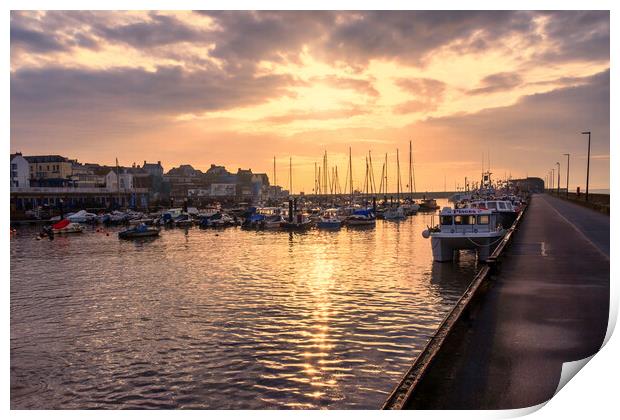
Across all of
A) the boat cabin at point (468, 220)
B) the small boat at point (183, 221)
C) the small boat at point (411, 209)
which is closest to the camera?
the boat cabin at point (468, 220)

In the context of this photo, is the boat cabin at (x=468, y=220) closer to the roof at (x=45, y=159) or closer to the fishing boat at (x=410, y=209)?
the fishing boat at (x=410, y=209)

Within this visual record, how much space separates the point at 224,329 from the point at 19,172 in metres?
118

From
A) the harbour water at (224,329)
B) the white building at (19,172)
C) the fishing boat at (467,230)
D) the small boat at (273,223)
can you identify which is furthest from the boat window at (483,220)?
Answer: the white building at (19,172)

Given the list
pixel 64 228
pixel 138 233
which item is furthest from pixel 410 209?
pixel 64 228

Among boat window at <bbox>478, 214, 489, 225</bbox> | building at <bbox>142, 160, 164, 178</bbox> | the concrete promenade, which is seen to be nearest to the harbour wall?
the concrete promenade

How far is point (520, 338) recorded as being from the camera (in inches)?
476

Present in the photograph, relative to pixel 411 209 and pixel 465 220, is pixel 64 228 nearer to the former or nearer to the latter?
pixel 465 220

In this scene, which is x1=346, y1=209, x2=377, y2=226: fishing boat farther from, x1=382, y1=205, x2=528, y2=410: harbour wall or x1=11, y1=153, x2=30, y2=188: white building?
x1=11, y1=153, x2=30, y2=188: white building

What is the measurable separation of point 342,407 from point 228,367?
15.0 ft

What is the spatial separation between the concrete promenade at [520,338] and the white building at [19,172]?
122 metres

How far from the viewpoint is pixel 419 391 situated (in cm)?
963

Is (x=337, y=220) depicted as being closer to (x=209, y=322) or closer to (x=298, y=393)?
(x=209, y=322)

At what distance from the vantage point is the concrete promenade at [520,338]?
30.9ft
